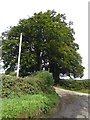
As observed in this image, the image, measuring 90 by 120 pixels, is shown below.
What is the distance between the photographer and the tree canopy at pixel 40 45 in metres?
24.1

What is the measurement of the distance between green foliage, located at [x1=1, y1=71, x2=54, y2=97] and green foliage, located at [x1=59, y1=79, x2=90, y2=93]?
1285 centimetres

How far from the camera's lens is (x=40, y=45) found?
24312 mm

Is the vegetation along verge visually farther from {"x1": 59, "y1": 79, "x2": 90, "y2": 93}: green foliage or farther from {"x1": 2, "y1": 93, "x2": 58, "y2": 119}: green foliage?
{"x1": 59, "y1": 79, "x2": 90, "y2": 93}: green foliage

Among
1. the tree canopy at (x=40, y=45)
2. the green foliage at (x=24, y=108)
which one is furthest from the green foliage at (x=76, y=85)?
the green foliage at (x=24, y=108)

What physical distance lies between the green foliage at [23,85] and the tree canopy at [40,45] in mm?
8447

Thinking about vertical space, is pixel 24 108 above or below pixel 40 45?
below

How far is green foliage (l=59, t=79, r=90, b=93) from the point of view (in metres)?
28.8

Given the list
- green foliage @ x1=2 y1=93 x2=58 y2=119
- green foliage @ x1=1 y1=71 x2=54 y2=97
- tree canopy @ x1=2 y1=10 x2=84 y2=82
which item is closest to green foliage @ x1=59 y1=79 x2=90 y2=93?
tree canopy @ x1=2 y1=10 x2=84 y2=82

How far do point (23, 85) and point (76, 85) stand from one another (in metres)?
17.4

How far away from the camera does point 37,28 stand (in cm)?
2405

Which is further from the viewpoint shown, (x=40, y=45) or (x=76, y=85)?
(x=76, y=85)

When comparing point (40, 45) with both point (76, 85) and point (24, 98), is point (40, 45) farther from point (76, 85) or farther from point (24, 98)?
point (24, 98)

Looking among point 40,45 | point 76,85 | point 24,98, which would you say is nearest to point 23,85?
point 24,98

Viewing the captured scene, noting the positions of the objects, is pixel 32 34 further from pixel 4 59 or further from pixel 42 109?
pixel 42 109
